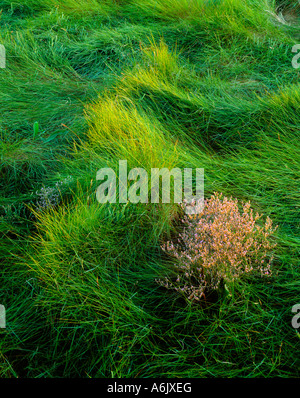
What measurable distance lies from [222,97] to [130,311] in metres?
2.14

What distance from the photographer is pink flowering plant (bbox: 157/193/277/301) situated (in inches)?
78.3

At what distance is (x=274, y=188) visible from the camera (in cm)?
257

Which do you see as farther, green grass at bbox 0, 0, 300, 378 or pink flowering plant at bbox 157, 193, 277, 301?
pink flowering plant at bbox 157, 193, 277, 301

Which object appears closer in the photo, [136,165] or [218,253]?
[218,253]

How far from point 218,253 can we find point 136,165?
34.0 inches

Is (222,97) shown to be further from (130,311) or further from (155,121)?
(130,311)

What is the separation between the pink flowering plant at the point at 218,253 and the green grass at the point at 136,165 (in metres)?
0.07

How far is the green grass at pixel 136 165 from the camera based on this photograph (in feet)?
6.11

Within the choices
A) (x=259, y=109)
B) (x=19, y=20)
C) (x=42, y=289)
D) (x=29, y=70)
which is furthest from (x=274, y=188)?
(x=19, y=20)

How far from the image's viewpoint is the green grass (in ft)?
6.11

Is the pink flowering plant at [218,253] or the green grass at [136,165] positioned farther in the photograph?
the pink flowering plant at [218,253]

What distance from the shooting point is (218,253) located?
6.52 feet

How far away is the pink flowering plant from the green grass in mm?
73

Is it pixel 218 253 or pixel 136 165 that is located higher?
pixel 136 165
